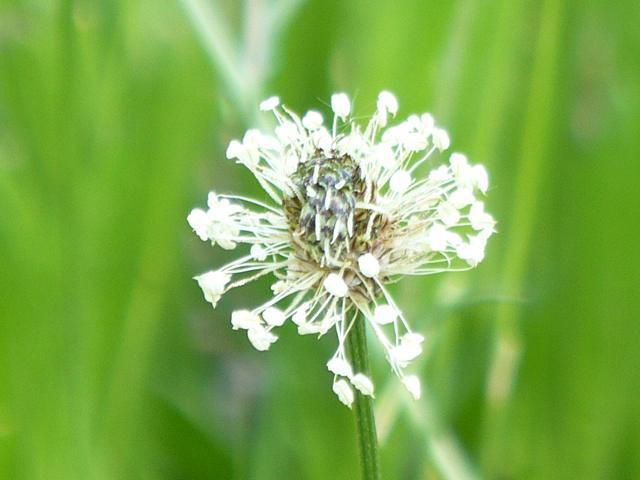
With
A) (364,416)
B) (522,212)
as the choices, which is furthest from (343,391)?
(522,212)

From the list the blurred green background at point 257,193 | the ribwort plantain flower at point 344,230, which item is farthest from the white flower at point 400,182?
the blurred green background at point 257,193

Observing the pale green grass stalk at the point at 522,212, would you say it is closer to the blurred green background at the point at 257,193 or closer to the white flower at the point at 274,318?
the blurred green background at the point at 257,193

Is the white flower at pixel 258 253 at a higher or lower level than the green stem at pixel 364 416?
higher

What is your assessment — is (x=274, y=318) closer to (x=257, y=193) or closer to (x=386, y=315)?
(x=386, y=315)

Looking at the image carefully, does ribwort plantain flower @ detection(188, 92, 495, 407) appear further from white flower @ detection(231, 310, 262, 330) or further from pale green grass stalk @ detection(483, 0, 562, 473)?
pale green grass stalk @ detection(483, 0, 562, 473)

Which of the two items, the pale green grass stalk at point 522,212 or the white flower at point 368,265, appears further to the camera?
the pale green grass stalk at point 522,212

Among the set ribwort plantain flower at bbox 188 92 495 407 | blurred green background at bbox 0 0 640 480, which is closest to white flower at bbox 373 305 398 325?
ribwort plantain flower at bbox 188 92 495 407
